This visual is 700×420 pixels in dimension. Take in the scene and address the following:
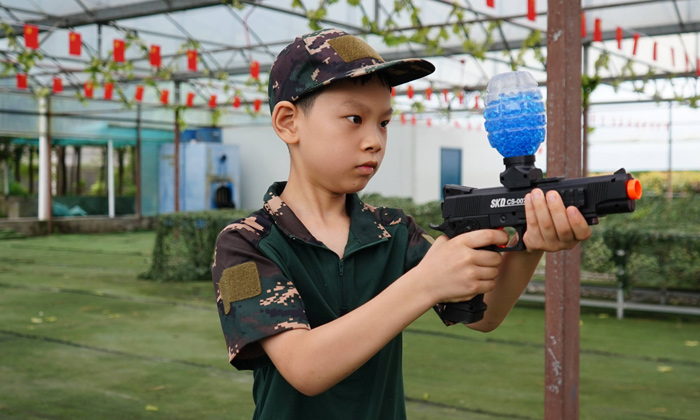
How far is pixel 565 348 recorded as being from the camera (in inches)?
99.6

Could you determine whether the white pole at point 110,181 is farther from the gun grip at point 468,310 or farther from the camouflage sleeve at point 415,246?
the gun grip at point 468,310

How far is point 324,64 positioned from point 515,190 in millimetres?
372

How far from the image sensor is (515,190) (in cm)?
108

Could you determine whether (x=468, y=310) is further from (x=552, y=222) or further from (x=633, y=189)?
(x=633, y=189)

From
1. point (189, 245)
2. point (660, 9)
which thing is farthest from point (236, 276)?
point (660, 9)

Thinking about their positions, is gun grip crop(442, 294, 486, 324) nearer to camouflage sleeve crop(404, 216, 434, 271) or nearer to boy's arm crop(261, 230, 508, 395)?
boy's arm crop(261, 230, 508, 395)

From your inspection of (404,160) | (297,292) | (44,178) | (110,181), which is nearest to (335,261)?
(297,292)

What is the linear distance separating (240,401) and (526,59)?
38.1 feet

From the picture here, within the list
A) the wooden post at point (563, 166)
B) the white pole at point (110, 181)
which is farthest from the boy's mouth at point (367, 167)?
the white pole at point (110, 181)

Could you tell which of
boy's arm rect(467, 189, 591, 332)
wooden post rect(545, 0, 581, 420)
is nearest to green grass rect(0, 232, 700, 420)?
wooden post rect(545, 0, 581, 420)

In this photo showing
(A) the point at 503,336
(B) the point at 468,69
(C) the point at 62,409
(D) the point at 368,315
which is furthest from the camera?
(B) the point at 468,69

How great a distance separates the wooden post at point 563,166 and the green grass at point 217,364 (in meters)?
1.25

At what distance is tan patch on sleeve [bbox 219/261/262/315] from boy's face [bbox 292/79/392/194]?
0.21 metres

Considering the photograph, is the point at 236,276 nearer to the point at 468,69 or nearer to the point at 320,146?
the point at 320,146
